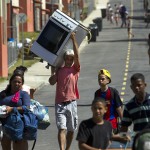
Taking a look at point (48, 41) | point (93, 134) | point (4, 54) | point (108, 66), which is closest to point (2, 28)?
point (4, 54)

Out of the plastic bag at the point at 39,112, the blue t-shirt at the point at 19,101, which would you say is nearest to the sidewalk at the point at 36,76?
the plastic bag at the point at 39,112

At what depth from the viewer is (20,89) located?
13062mm

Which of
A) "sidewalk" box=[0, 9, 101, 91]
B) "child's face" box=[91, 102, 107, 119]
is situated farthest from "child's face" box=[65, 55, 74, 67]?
"sidewalk" box=[0, 9, 101, 91]

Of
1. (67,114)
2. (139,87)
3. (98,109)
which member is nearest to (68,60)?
(67,114)

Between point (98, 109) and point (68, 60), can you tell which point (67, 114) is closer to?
point (68, 60)

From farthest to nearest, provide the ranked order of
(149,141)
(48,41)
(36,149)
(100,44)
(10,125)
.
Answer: (100,44), (48,41), (36,149), (10,125), (149,141)

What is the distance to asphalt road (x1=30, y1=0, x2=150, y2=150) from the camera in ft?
73.9

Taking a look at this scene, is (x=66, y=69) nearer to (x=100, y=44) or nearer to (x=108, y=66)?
(x=108, y=66)

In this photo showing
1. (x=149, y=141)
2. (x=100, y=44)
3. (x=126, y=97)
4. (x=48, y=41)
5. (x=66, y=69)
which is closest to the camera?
(x=149, y=141)

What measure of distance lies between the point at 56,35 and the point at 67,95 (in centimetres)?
855

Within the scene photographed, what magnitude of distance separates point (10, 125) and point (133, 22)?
6801 cm

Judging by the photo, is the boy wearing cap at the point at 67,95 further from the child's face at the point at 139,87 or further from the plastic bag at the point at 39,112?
the child's face at the point at 139,87

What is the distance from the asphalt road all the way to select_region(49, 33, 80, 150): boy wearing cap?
1968mm

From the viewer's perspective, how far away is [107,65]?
42.1m
